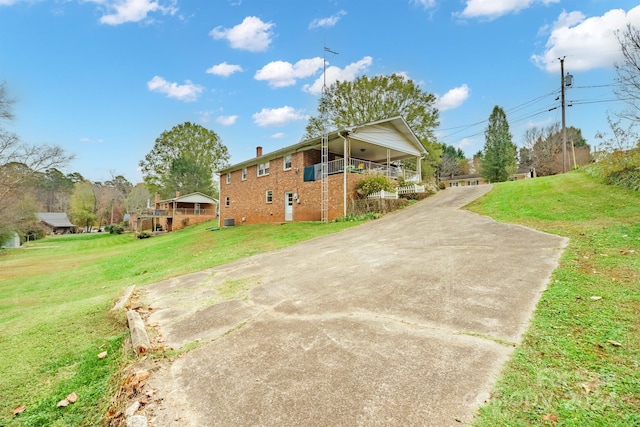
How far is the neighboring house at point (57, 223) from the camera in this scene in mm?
54969

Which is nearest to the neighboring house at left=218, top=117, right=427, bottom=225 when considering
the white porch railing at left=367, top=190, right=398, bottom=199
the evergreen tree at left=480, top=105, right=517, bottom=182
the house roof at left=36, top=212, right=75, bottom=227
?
the white porch railing at left=367, top=190, right=398, bottom=199

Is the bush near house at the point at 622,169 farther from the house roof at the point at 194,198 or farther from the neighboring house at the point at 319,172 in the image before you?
the house roof at the point at 194,198

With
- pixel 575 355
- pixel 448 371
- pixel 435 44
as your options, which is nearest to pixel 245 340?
pixel 448 371

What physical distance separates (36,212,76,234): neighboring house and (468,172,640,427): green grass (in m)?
74.4

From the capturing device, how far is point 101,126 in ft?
76.4

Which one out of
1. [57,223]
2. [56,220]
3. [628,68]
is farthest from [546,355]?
[56,220]

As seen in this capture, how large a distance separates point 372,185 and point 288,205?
6.55 metres

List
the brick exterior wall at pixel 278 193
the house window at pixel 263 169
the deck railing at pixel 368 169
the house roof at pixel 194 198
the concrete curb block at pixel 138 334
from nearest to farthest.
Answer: the concrete curb block at pixel 138 334 < the brick exterior wall at pixel 278 193 < the deck railing at pixel 368 169 < the house window at pixel 263 169 < the house roof at pixel 194 198

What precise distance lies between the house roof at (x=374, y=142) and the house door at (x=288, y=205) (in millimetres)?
2884

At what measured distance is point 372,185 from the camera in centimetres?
1595

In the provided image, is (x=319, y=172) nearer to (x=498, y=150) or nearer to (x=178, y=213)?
(x=178, y=213)

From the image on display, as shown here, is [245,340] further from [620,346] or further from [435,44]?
[435,44]

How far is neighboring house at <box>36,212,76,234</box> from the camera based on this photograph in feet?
180

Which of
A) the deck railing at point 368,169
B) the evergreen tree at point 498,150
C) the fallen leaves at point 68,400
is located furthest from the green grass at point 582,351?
the evergreen tree at point 498,150
